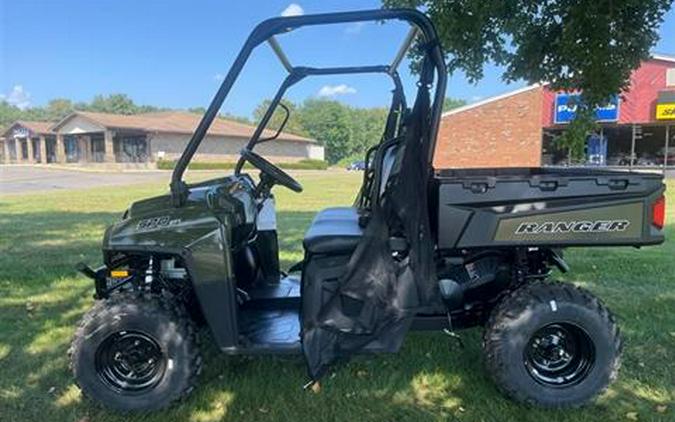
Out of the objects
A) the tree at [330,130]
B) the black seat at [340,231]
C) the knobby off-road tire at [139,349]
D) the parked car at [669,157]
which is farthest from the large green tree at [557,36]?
the tree at [330,130]

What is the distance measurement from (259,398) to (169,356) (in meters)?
0.50

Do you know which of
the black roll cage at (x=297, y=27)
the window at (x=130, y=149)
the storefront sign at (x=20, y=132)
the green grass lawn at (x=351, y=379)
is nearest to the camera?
the black roll cage at (x=297, y=27)

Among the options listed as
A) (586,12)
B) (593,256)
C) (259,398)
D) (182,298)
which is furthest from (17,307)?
(593,256)

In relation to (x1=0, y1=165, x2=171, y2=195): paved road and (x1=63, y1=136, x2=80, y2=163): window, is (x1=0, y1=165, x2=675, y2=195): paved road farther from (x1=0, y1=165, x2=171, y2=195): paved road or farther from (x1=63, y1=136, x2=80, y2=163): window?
(x1=63, y1=136, x2=80, y2=163): window

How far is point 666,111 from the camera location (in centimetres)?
2367

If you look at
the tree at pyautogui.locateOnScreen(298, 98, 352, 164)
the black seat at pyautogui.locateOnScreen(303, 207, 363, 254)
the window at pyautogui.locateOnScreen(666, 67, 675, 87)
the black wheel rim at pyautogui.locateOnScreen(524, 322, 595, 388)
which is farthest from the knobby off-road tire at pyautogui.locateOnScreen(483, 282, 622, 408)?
the tree at pyautogui.locateOnScreen(298, 98, 352, 164)

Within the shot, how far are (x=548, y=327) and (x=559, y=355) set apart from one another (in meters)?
0.19

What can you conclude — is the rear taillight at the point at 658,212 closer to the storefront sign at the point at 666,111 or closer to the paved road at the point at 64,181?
the paved road at the point at 64,181

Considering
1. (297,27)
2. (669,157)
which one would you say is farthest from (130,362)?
(669,157)

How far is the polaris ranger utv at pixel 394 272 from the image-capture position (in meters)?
2.70

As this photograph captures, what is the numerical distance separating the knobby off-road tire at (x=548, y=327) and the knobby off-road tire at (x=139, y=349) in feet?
4.79

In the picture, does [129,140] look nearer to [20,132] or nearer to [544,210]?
[20,132]

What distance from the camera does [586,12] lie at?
15.1ft

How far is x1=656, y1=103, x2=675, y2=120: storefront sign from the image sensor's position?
2361 cm
